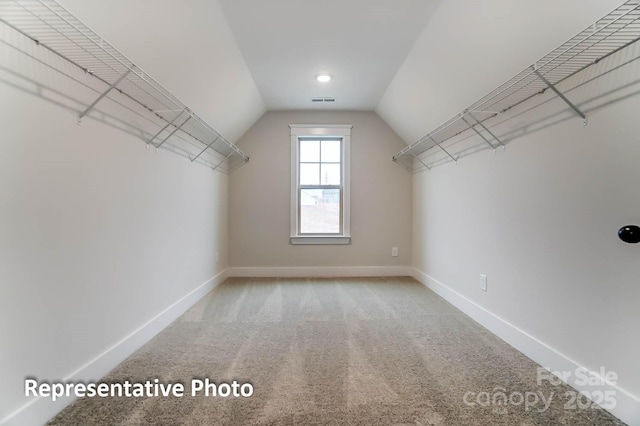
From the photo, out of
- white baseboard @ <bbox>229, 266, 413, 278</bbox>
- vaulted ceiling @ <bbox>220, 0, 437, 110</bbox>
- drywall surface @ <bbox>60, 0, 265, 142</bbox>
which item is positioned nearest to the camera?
drywall surface @ <bbox>60, 0, 265, 142</bbox>

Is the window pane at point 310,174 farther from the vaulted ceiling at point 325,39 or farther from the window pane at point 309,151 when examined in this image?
the vaulted ceiling at point 325,39

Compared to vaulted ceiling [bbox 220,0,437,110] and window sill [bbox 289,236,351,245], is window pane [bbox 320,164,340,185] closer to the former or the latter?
window sill [bbox 289,236,351,245]

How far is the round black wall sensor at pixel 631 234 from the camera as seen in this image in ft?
3.99

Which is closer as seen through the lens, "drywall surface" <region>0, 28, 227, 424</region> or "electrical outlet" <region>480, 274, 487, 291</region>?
"drywall surface" <region>0, 28, 227, 424</region>

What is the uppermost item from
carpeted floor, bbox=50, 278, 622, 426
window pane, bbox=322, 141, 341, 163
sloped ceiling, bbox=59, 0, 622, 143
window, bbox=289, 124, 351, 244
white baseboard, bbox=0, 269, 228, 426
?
sloped ceiling, bbox=59, 0, 622, 143

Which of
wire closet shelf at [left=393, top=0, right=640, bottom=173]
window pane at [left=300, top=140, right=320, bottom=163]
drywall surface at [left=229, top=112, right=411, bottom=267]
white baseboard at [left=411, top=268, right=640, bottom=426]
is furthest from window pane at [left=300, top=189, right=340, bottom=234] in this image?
wire closet shelf at [left=393, top=0, right=640, bottom=173]

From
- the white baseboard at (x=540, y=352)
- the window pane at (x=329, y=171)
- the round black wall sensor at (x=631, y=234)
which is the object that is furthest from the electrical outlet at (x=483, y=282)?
the window pane at (x=329, y=171)

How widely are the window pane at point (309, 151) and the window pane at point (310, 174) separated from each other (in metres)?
0.07

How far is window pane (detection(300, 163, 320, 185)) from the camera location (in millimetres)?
4324

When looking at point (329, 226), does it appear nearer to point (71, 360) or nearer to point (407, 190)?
point (407, 190)

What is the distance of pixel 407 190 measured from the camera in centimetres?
426

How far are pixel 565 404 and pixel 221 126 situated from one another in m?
3.51

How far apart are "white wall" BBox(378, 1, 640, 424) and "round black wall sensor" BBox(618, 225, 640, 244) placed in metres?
0.12

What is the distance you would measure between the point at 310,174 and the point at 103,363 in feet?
10.5
